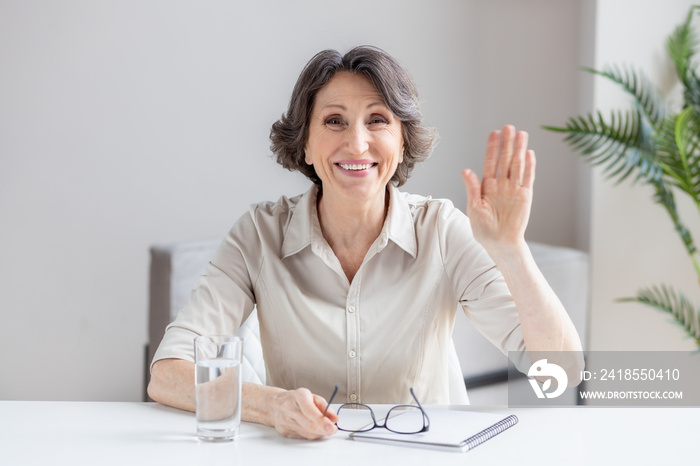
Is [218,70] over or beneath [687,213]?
over

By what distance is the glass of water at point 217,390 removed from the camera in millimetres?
1178

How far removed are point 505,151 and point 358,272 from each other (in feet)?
1.52

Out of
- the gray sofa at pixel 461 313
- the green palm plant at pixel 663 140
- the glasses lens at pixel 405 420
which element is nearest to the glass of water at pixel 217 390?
the glasses lens at pixel 405 420

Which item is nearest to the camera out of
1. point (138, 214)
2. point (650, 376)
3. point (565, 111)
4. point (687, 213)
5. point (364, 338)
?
point (650, 376)

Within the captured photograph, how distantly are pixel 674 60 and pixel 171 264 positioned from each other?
7.55 feet

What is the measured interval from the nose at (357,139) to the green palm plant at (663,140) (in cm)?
139

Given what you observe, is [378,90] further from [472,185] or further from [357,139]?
[472,185]

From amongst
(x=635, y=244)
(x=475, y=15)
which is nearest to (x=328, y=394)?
(x=635, y=244)

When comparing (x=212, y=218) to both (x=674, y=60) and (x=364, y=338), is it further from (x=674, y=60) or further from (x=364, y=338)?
(x=674, y=60)

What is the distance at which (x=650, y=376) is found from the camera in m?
1.54

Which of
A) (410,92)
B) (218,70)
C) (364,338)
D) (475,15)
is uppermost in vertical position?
(475,15)

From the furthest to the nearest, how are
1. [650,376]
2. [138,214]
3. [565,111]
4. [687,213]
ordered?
1. [565,111]
2. [687,213]
3. [138,214]
4. [650,376]

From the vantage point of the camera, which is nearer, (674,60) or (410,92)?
(410,92)

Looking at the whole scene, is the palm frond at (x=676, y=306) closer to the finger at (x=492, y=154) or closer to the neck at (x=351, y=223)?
the neck at (x=351, y=223)
